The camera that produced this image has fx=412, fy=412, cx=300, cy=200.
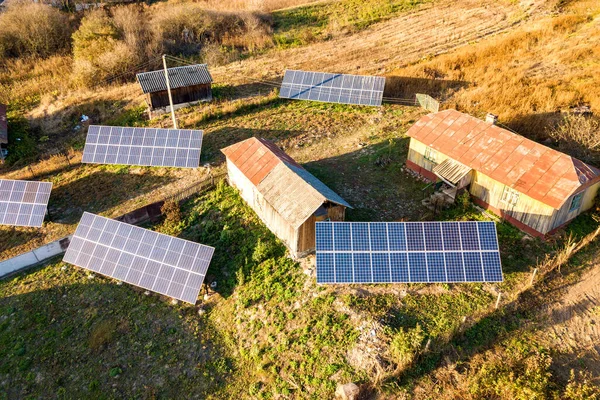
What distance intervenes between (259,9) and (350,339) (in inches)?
2057

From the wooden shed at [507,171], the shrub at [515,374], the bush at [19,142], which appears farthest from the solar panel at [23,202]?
the shrub at [515,374]

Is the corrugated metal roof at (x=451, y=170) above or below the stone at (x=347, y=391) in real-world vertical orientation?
above

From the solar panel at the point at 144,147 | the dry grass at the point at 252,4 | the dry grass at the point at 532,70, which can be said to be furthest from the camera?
the dry grass at the point at 252,4

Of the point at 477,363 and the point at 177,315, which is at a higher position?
the point at 477,363

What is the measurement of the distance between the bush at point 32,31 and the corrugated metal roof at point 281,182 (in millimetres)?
39150

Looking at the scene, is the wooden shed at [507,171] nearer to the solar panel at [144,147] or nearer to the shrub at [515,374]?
the shrub at [515,374]

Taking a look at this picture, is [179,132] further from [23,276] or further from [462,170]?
[462,170]

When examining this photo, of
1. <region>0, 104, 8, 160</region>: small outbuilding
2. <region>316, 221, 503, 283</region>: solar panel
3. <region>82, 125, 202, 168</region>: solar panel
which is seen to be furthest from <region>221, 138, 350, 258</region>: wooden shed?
<region>0, 104, 8, 160</region>: small outbuilding

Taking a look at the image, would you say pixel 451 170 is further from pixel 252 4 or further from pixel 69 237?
pixel 252 4

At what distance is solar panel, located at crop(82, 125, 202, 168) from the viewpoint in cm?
2731

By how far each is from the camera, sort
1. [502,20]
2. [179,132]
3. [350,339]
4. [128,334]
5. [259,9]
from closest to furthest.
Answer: [350,339], [128,334], [179,132], [502,20], [259,9]

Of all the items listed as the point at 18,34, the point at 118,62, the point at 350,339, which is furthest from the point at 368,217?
the point at 18,34

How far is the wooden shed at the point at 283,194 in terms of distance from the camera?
18797 mm

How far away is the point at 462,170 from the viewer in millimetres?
21719
